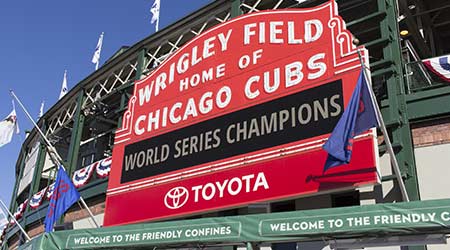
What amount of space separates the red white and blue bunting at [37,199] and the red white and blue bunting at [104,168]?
5.37 metres

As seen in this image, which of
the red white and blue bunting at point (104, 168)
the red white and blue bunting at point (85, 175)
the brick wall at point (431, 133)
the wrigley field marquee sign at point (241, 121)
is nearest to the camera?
the brick wall at point (431, 133)

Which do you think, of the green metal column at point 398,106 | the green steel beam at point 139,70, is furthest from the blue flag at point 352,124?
the green steel beam at point 139,70

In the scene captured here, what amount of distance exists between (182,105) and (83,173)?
709cm

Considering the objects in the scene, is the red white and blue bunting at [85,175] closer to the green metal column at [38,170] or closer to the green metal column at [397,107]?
the green metal column at [38,170]

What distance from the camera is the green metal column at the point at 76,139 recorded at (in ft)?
61.5

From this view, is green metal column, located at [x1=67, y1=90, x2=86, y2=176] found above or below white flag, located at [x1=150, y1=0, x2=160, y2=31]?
below

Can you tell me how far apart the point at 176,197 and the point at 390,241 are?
265 inches

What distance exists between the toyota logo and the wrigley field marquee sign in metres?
0.03

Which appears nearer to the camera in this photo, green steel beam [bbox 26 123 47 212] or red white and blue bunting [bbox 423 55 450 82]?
red white and blue bunting [bbox 423 55 450 82]

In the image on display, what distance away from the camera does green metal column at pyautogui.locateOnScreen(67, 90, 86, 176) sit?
18.7 meters

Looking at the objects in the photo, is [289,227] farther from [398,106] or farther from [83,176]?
[83,176]

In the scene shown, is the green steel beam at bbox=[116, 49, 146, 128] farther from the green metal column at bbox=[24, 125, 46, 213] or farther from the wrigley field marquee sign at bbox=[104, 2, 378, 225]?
the green metal column at bbox=[24, 125, 46, 213]

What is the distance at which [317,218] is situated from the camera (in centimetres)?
617

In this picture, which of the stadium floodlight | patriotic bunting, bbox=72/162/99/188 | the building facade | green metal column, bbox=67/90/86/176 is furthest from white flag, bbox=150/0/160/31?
the stadium floodlight
